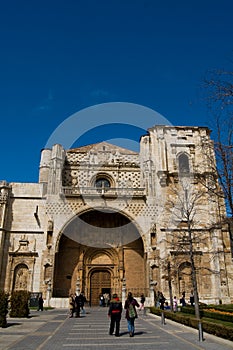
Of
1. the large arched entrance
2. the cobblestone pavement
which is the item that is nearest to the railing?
the large arched entrance

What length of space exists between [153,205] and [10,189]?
13.3m

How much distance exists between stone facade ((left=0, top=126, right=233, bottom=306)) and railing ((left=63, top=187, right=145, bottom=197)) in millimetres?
94

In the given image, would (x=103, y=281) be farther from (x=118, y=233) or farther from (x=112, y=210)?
(x=112, y=210)

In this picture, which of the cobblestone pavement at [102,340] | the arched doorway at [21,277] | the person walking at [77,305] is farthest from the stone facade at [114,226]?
the cobblestone pavement at [102,340]

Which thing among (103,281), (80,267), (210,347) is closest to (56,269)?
(80,267)

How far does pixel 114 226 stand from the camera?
99.5 feet

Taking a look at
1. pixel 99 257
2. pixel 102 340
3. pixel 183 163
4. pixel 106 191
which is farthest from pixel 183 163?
pixel 102 340

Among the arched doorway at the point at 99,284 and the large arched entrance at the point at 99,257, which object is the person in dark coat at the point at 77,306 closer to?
the large arched entrance at the point at 99,257

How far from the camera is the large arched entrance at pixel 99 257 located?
1101 inches

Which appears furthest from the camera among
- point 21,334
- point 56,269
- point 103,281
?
point 103,281

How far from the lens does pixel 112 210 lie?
28.4m

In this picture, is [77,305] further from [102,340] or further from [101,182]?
[101,182]

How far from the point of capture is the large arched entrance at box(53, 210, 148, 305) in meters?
28.0

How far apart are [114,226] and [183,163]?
371 inches
